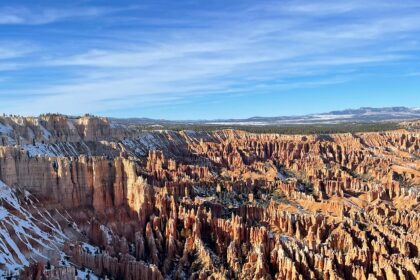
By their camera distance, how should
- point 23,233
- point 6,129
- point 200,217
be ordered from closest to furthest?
1. point 23,233
2. point 200,217
3. point 6,129

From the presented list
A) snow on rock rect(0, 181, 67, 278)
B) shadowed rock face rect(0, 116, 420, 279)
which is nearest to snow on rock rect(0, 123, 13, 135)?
shadowed rock face rect(0, 116, 420, 279)

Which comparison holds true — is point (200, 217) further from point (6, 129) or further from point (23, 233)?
point (6, 129)

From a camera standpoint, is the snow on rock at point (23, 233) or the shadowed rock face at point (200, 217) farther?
the shadowed rock face at point (200, 217)

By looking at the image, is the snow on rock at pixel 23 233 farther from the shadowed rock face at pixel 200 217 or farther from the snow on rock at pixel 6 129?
the snow on rock at pixel 6 129

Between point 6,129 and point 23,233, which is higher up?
point 6,129

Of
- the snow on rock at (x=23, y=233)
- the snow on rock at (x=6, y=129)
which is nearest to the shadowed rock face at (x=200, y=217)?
the snow on rock at (x=6, y=129)

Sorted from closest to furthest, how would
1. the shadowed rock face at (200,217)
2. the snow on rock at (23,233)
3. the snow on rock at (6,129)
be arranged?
the snow on rock at (23,233) < the shadowed rock face at (200,217) < the snow on rock at (6,129)

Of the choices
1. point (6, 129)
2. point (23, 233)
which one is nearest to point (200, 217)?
point (23, 233)

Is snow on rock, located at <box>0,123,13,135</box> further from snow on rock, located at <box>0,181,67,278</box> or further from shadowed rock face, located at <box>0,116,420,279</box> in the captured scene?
snow on rock, located at <box>0,181,67,278</box>

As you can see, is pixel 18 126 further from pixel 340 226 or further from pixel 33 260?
pixel 340 226
